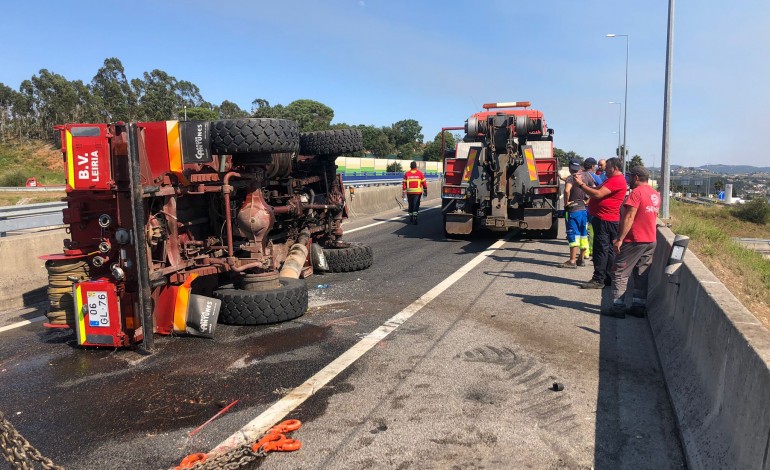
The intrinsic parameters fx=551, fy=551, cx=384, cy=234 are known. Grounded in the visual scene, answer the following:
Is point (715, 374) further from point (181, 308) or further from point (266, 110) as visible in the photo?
point (266, 110)

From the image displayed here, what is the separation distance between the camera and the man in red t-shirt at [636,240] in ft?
19.2

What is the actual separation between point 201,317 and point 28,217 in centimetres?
504

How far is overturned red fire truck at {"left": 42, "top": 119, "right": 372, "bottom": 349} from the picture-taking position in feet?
15.9

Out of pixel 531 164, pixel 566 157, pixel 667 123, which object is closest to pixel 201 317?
pixel 531 164

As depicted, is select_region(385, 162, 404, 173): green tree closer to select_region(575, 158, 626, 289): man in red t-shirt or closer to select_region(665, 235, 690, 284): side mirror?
select_region(575, 158, 626, 289): man in red t-shirt

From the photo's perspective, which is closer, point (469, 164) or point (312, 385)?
point (312, 385)

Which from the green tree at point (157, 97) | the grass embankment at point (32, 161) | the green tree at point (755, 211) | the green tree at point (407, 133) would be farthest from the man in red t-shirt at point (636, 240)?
the green tree at point (407, 133)

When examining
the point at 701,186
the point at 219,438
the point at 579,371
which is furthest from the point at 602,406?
the point at 701,186

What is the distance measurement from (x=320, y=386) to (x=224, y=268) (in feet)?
7.01

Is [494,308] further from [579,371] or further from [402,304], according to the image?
[579,371]

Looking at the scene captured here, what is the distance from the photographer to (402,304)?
6652 millimetres

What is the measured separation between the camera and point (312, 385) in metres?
4.21

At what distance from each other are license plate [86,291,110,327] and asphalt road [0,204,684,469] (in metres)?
0.31

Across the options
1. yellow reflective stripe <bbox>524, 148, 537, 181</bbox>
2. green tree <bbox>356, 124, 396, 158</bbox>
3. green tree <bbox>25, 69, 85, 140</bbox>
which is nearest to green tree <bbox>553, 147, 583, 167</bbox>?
yellow reflective stripe <bbox>524, 148, 537, 181</bbox>
